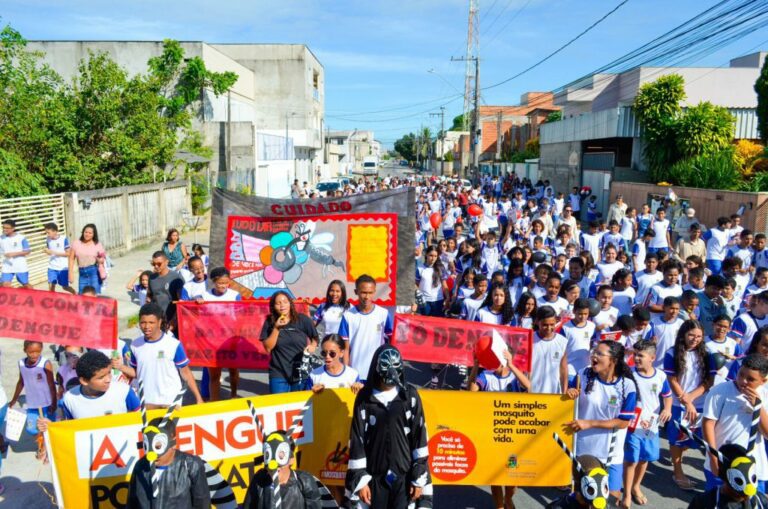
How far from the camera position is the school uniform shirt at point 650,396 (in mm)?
5398

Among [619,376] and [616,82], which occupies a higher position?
[616,82]

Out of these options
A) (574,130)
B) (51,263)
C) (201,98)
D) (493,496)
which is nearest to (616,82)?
(574,130)

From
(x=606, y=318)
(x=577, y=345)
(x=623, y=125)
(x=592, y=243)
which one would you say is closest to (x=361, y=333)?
(x=577, y=345)

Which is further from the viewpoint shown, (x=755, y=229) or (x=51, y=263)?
(x=755, y=229)

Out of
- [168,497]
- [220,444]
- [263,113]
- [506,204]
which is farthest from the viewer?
[263,113]

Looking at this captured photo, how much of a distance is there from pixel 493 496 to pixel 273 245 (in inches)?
183

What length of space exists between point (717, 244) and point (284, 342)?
30.5 feet

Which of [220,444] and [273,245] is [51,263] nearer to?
[273,245]

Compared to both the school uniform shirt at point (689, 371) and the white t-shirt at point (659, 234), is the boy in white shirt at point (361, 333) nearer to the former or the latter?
the school uniform shirt at point (689, 371)

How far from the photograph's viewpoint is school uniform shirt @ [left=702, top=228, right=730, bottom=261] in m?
11.9

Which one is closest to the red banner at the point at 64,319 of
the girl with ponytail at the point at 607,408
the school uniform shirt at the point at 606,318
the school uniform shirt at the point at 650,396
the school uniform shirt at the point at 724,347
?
the girl with ponytail at the point at 607,408

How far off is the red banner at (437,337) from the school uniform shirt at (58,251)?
23.5ft

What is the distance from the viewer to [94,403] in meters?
4.82

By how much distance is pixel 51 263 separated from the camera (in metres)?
11.3
